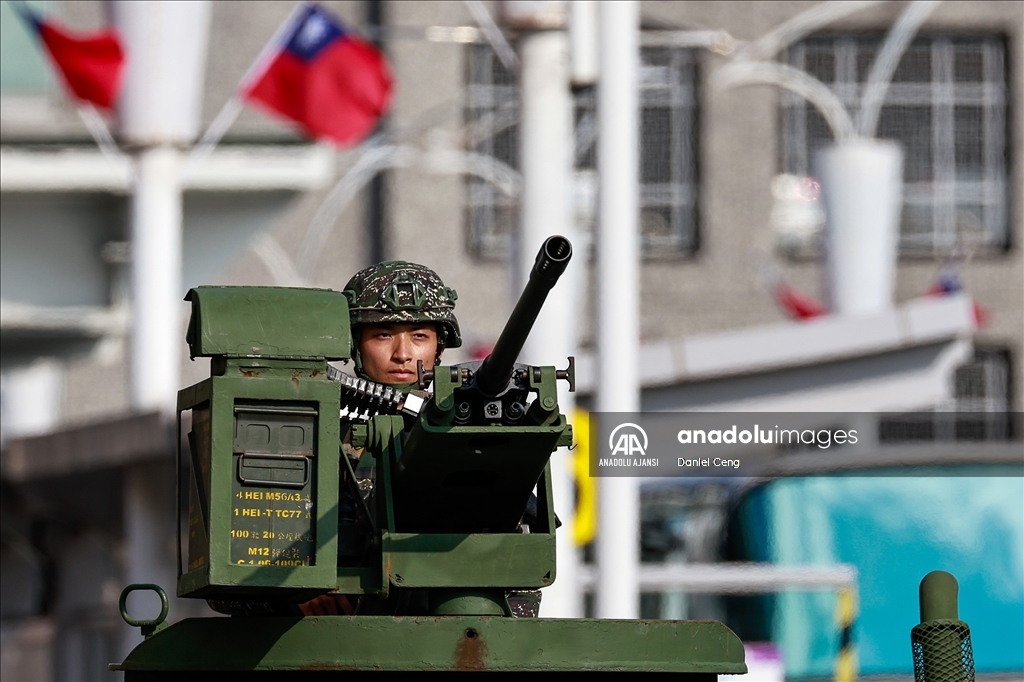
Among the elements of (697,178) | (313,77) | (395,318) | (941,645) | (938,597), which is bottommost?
(941,645)

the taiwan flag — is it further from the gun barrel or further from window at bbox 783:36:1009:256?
window at bbox 783:36:1009:256

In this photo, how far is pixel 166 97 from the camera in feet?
54.2

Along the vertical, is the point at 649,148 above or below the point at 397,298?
above

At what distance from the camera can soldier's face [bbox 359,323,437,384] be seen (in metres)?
6.50

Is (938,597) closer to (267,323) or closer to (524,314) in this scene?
(524,314)

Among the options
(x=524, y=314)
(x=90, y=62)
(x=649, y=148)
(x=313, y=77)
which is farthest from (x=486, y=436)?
(x=649, y=148)

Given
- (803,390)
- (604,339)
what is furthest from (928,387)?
(604,339)

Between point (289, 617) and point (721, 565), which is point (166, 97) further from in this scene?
point (289, 617)

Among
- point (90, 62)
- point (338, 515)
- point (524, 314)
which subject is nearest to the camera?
point (524, 314)

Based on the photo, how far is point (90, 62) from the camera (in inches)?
629

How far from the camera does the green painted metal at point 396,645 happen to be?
5.29m

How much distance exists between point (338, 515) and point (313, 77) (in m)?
12.5

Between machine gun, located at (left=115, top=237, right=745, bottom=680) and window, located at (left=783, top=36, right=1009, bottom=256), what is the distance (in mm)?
26612

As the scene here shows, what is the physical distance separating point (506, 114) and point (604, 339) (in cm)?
1742
